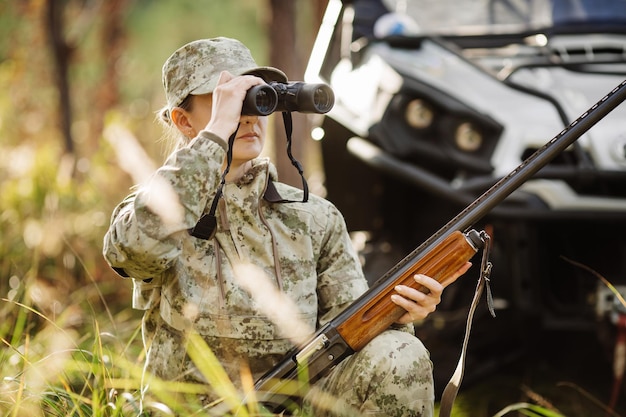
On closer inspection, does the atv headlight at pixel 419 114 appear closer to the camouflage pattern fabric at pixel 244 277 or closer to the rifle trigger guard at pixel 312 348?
the camouflage pattern fabric at pixel 244 277

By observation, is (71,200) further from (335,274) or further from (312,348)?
(312,348)

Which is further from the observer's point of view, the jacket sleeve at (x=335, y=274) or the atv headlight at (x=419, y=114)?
the atv headlight at (x=419, y=114)

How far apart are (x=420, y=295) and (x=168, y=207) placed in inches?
32.2

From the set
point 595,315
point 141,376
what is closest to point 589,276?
point 595,315

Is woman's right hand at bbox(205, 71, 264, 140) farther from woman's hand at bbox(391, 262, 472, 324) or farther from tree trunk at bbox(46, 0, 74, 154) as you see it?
tree trunk at bbox(46, 0, 74, 154)

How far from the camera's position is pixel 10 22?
1350 cm

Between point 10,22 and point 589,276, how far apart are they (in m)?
11.5

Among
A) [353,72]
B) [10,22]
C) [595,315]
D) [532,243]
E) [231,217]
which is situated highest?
[10,22]

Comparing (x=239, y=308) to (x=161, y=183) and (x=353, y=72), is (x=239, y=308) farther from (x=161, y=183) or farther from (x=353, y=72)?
(x=353, y=72)

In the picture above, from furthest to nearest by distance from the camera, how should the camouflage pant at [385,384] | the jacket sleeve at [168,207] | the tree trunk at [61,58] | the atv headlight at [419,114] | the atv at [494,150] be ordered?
the tree trunk at [61,58] < the atv headlight at [419,114] < the atv at [494,150] < the camouflage pant at [385,384] < the jacket sleeve at [168,207]

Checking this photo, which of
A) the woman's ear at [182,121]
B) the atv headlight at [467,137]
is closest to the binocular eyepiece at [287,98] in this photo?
the woman's ear at [182,121]

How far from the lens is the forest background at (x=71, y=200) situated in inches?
112

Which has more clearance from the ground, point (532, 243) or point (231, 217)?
point (231, 217)

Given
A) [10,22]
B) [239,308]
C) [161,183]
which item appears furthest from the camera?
[10,22]
